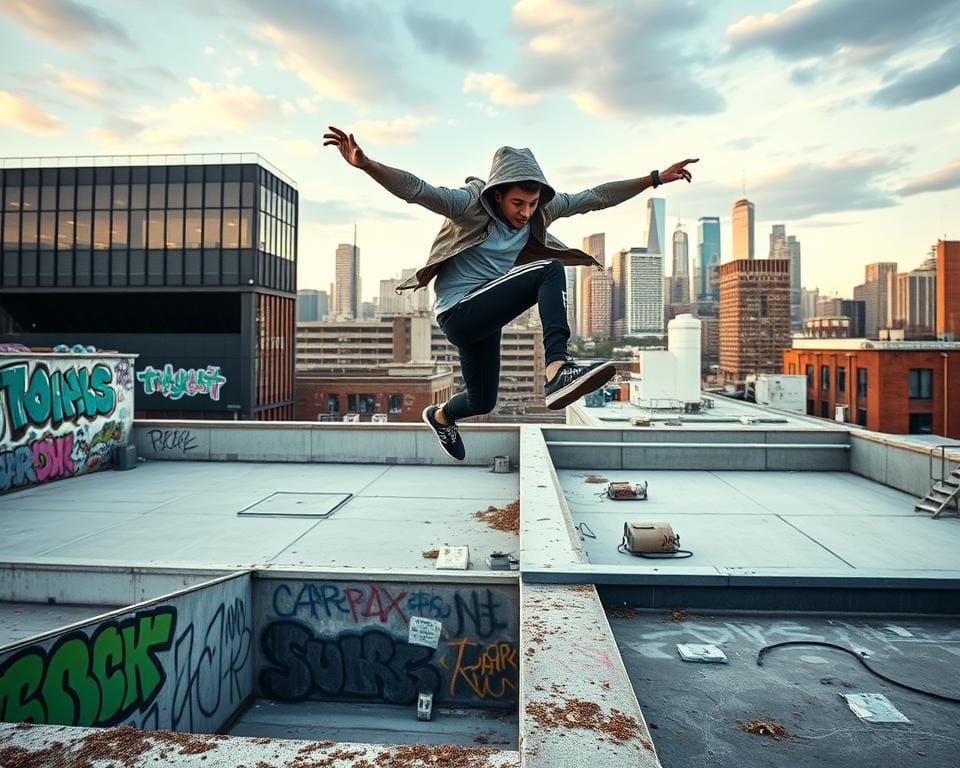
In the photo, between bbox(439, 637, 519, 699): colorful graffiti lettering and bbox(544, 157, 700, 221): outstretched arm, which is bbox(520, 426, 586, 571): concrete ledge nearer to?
bbox(439, 637, 519, 699): colorful graffiti lettering

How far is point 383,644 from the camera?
902cm

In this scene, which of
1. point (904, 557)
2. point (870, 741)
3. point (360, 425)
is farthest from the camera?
point (360, 425)

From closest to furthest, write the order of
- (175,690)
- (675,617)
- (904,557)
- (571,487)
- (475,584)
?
1. (675,617)
2. (175,690)
3. (475,584)
4. (904,557)
5. (571,487)

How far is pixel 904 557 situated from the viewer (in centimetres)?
955

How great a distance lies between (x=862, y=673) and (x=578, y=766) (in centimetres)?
358

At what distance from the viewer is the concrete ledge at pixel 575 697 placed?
10.8ft

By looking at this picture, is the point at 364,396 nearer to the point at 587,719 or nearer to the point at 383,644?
the point at 383,644

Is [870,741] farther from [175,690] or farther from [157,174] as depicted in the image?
[157,174]

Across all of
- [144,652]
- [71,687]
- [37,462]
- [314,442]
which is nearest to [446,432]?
[144,652]

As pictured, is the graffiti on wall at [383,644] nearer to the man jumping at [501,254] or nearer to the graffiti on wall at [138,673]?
the graffiti on wall at [138,673]

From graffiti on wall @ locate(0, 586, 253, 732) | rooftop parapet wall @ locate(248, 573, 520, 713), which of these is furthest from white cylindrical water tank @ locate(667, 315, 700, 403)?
graffiti on wall @ locate(0, 586, 253, 732)

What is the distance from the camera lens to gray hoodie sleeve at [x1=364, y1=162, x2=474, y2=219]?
385 cm

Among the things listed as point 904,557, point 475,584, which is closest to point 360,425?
point 475,584

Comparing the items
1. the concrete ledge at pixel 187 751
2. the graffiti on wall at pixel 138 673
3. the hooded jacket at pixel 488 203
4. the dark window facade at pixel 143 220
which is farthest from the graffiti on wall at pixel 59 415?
the dark window facade at pixel 143 220
